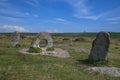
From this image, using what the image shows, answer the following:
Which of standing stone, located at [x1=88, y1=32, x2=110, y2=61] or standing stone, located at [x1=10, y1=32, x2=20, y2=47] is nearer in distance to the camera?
standing stone, located at [x1=88, y1=32, x2=110, y2=61]

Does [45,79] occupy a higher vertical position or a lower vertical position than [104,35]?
lower

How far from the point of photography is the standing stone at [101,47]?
21797 mm

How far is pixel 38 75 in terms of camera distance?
12.7 m

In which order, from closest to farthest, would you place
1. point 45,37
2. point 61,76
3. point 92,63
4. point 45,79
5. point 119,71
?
point 45,79 → point 61,76 → point 119,71 → point 92,63 → point 45,37

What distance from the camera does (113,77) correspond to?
15.1 metres

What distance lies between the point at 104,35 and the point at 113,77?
7894mm

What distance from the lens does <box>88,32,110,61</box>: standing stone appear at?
21797 millimetres

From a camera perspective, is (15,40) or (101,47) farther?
(15,40)

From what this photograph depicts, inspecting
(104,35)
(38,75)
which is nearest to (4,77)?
(38,75)

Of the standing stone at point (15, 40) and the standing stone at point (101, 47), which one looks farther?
the standing stone at point (15, 40)

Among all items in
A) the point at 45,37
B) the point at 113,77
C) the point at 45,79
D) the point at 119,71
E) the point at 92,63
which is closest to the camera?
the point at 45,79

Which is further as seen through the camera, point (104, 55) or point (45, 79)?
point (104, 55)

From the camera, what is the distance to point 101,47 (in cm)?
2212

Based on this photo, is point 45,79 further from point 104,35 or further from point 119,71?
point 104,35
